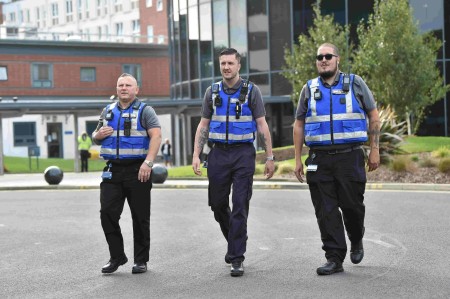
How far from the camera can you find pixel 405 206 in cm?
1467

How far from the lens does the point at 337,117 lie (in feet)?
25.8

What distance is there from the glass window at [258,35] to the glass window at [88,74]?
18570 millimetres

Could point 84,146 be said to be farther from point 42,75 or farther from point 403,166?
point 42,75

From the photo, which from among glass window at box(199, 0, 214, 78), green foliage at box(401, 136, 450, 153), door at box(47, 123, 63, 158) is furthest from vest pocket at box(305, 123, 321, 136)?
door at box(47, 123, 63, 158)

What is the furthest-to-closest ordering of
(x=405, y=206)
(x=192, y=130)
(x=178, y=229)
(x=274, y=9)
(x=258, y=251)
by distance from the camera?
(x=192, y=130) → (x=274, y=9) → (x=405, y=206) → (x=178, y=229) → (x=258, y=251)

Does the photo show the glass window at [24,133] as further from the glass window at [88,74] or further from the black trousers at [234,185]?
the black trousers at [234,185]

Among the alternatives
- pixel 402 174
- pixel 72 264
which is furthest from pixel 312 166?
pixel 402 174

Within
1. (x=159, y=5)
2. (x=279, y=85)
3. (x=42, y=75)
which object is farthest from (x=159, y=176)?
(x=159, y=5)

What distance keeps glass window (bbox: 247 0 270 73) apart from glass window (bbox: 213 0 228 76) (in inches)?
56.0

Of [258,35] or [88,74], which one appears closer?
[258,35]

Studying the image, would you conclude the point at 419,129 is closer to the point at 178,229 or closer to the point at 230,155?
the point at 178,229

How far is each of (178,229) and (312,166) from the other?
450 centimetres

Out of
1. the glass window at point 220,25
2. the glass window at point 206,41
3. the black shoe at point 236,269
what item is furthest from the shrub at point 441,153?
the glass window at point 206,41

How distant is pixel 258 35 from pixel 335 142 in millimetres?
29376
